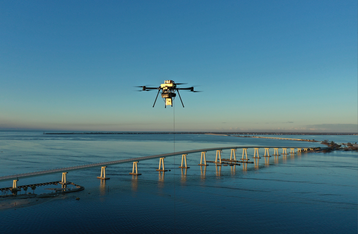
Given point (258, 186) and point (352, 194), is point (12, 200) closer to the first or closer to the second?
point (258, 186)

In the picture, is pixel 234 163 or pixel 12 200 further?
pixel 234 163

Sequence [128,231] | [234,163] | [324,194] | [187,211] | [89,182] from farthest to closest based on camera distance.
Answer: [234,163]
[89,182]
[324,194]
[187,211]
[128,231]

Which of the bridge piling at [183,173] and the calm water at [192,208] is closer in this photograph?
the calm water at [192,208]

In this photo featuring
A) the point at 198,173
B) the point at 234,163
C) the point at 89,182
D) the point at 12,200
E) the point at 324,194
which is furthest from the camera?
the point at 234,163

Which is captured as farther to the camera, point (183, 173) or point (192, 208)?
point (183, 173)

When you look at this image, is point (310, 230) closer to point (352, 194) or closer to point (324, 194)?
point (324, 194)

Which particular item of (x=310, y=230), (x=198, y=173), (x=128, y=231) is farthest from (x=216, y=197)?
(x=198, y=173)

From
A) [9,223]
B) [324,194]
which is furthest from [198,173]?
[9,223]

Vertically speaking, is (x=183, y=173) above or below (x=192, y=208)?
above

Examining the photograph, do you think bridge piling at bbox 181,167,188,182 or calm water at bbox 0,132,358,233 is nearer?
calm water at bbox 0,132,358,233
